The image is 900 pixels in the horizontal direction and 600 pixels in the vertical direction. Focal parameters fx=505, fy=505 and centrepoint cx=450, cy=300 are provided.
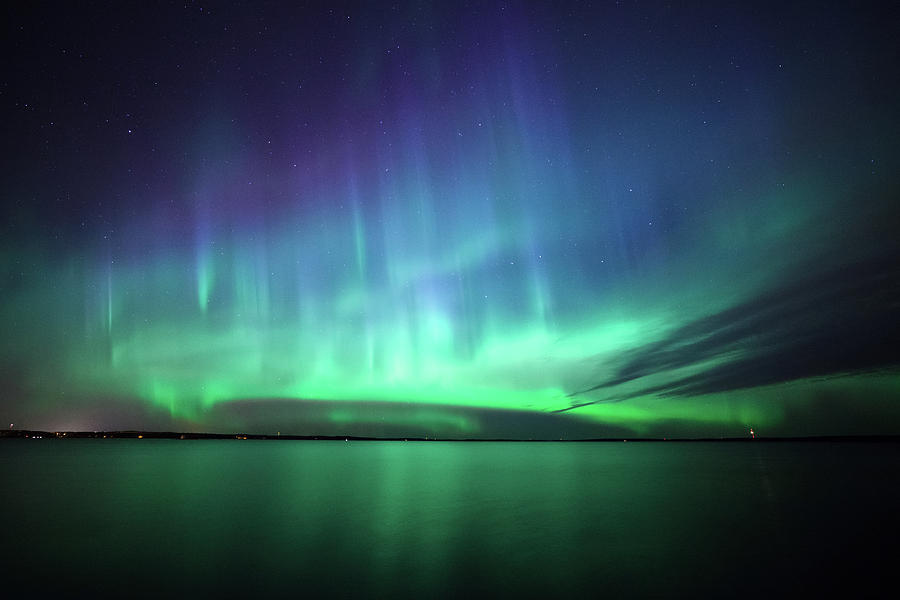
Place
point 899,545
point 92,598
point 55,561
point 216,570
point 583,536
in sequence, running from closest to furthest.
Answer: point 92,598
point 216,570
point 55,561
point 899,545
point 583,536

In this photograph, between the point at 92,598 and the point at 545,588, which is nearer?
the point at 92,598

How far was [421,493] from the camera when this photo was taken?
3005 cm

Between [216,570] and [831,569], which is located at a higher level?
[216,570]

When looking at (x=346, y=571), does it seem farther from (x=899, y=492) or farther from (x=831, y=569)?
(x=899, y=492)

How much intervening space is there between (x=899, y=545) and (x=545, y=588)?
11.6 metres

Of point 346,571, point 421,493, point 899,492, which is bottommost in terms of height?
point 899,492

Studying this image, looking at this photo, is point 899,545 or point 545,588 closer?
point 545,588

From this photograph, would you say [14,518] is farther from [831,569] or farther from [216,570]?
[831,569]

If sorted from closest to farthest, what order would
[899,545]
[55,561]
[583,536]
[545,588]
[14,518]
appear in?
[545,588] < [55,561] < [899,545] < [583,536] < [14,518]

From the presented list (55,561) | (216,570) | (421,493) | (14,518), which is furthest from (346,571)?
(421,493)

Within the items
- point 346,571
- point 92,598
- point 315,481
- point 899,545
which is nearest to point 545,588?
point 346,571

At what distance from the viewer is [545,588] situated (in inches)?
435

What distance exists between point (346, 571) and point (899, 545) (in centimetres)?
1580

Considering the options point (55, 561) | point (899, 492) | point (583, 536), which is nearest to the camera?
point (55, 561)
